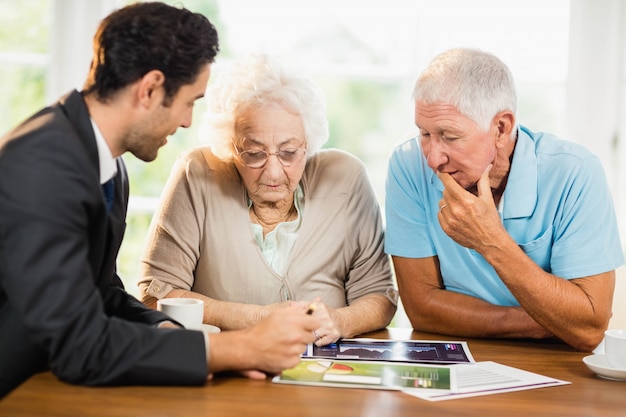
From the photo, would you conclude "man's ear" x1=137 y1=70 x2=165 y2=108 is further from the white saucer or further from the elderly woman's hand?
the white saucer

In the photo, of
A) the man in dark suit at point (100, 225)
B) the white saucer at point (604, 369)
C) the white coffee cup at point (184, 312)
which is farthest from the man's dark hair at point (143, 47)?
the white saucer at point (604, 369)

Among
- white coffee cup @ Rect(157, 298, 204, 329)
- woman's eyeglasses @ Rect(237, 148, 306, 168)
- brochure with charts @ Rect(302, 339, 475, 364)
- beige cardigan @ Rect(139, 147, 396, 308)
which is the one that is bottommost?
brochure with charts @ Rect(302, 339, 475, 364)

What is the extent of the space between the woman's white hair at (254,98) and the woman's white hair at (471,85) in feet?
1.26

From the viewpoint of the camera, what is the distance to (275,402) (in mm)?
1490

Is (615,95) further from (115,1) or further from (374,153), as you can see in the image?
(115,1)

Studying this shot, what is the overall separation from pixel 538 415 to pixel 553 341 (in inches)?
27.9

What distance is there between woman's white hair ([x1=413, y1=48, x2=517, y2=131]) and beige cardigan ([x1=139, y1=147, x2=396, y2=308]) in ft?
1.64

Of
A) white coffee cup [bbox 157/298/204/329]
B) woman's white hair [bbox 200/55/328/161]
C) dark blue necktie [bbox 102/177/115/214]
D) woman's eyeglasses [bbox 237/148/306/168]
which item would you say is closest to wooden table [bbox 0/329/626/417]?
white coffee cup [bbox 157/298/204/329]

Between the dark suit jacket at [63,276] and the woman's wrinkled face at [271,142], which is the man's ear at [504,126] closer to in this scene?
the woman's wrinkled face at [271,142]

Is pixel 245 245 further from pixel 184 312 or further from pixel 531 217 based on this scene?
pixel 531 217

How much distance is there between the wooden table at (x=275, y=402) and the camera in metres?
1.42

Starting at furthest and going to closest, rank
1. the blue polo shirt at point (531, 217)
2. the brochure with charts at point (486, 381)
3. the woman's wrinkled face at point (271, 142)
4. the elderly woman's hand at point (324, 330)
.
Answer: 1. the woman's wrinkled face at point (271, 142)
2. the blue polo shirt at point (531, 217)
3. the elderly woman's hand at point (324, 330)
4. the brochure with charts at point (486, 381)

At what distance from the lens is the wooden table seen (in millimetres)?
1417

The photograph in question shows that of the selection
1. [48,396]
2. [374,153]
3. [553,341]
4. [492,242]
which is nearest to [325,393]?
[48,396]
